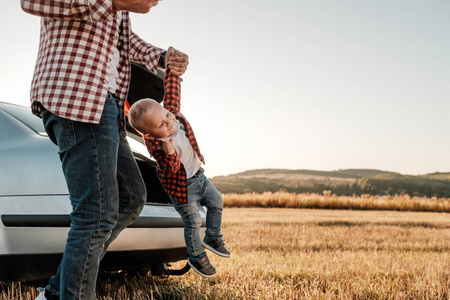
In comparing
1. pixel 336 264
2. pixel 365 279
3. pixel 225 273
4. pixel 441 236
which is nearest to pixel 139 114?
pixel 225 273

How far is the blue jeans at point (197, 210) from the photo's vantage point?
2.64 metres

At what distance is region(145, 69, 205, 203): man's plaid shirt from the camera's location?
2421mm

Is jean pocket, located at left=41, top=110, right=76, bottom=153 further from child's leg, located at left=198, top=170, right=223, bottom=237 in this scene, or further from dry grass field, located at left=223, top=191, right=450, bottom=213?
dry grass field, located at left=223, top=191, right=450, bottom=213

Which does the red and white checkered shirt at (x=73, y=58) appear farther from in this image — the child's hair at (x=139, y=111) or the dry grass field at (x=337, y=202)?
the dry grass field at (x=337, y=202)

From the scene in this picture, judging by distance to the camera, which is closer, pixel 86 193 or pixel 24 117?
pixel 86 193

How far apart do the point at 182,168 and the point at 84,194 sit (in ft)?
2.94

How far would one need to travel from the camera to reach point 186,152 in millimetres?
2660

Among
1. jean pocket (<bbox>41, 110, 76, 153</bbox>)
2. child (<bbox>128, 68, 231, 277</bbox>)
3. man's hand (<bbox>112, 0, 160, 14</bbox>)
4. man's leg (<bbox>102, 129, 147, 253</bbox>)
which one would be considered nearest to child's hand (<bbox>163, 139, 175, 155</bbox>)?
child (<bbox>128, 68, 231, 277</bbox>)

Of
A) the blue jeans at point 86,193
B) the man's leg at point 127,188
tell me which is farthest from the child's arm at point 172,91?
the blue jeans at point 86,193

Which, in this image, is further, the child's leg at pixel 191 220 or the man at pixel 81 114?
the child's leg at pixel 191 220

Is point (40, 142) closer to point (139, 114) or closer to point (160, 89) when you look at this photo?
point (139, 114)

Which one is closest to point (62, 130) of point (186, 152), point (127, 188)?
point (127, 188)

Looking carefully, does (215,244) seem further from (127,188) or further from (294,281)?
(127,188)

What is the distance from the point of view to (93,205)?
66.8 inches
